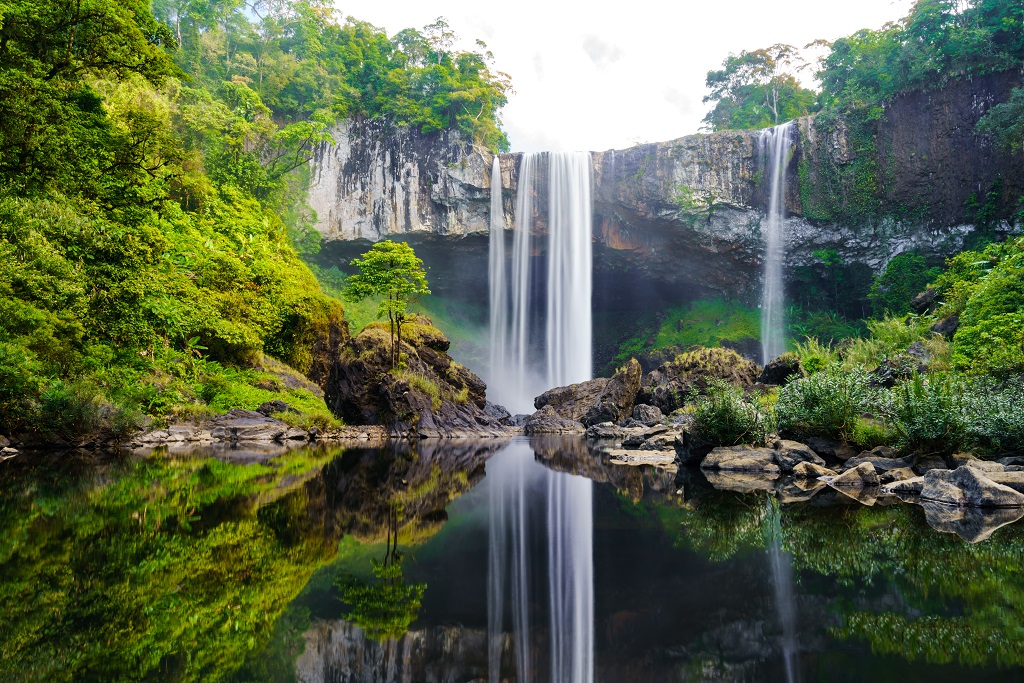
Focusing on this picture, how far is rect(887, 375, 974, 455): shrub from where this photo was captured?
7.93 meters

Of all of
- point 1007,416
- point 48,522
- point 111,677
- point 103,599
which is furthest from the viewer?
point 1007,416

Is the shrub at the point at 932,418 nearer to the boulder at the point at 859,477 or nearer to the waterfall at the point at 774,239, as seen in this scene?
the boulder at the point at 859,477

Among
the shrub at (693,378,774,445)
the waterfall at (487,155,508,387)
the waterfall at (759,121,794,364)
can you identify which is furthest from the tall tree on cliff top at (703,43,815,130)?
the shrub at (693,378,774,445)

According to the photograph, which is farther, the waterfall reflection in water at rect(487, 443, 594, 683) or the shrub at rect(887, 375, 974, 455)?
the shrub at rect(887, 375, 974, 455)

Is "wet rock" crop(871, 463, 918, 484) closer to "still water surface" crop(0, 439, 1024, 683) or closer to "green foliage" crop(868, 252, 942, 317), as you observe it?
"still water surface" crop(0, 439, 1024, 683)

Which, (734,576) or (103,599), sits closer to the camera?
(103,599)

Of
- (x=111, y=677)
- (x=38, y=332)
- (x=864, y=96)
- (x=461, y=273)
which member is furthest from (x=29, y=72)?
(x=864, y=96)

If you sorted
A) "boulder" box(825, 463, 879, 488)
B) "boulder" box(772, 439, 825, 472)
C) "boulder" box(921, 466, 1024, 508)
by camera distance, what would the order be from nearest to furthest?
1. "boulder" box(921, 466, 1024, 508)
2. "boulder" box(825, 463, 879, 488)
3. "boulder" box(772, 439, 825, 472)

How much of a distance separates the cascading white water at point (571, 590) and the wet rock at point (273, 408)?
513 inches

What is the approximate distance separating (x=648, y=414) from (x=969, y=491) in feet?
57.6

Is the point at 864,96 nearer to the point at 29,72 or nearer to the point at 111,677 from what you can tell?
the point at 29,72

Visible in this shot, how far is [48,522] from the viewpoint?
4.34 m

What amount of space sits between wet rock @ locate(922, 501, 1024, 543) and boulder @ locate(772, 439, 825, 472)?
3142 mm

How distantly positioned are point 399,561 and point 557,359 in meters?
34.4
